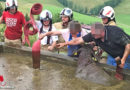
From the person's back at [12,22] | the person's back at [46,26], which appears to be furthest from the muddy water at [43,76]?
the person's back at [12,22]

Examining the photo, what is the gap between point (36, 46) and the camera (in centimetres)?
445

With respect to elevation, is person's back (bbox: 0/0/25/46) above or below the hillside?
above

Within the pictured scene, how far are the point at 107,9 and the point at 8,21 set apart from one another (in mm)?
2404

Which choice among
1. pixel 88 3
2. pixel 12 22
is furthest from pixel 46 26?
pixel 88 3

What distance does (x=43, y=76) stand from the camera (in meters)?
4.24

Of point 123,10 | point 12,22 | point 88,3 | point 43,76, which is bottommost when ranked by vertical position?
point 123,10

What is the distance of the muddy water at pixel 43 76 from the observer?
12.5ft

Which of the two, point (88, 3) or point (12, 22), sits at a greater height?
point (12, 22)

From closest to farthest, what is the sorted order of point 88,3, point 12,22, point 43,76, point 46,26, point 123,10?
point 43,76, point 46,26, point 12,22, point 123,10, point 88,3

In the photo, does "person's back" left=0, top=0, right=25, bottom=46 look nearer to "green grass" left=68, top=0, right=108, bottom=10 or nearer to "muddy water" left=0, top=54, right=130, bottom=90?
"muddy water" left=0, top=54, right=130, bottom=90

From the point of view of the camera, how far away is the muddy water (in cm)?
381

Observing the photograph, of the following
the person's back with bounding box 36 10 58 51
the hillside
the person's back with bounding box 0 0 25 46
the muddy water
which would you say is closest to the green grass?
the hillside

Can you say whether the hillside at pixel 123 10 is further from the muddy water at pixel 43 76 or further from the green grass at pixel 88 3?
the muddy water at pixel 43 76

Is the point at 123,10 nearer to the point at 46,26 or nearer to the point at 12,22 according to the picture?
the point at 12,22
